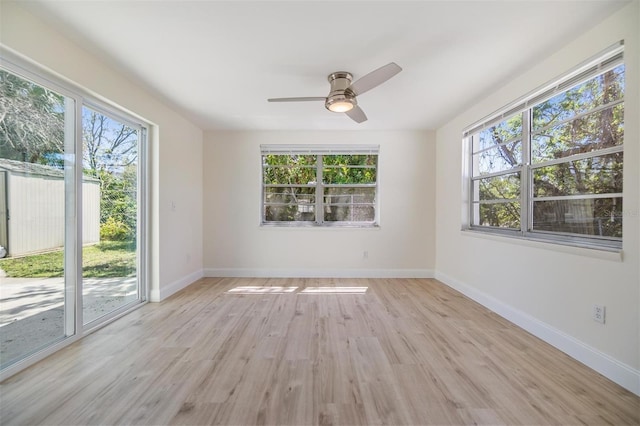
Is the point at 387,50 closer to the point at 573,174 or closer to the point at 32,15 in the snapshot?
the point at 573,174

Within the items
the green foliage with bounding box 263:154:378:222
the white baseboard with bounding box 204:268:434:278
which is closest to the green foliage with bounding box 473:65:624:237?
the white baseboard with bounding box 204:268:434:278

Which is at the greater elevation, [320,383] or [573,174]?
[573,174]

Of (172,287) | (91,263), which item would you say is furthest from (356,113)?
(172,287)

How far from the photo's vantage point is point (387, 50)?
1.99m

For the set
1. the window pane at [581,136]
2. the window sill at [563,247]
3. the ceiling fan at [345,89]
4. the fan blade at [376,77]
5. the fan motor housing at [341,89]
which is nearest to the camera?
the window sill at [563,247]

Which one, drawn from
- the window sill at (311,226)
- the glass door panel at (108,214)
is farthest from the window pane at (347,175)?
the glass door panel at (108,214)

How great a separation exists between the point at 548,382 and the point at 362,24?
254 cm

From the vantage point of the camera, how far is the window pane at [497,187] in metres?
2.62

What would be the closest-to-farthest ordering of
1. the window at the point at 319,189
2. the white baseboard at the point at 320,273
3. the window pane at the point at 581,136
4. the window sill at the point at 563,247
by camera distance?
the window sill at the point at 563,247
the window pane at the point at 581,136
the white baseboard at the point at 320,273
the window at the point at 319,189

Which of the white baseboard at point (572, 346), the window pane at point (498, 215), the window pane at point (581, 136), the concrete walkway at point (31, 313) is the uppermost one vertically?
the window pane at point (581, 136)

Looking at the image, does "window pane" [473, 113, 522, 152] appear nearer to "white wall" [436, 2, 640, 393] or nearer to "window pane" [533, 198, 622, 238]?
"white wall" [436, 2, 640, 393]

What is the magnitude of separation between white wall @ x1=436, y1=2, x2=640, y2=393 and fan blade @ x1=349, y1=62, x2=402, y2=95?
4.36 ft

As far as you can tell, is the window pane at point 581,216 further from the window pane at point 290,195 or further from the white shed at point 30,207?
the white shed at point 30,207

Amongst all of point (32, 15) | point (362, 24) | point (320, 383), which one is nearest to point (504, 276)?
point (320, 383)
